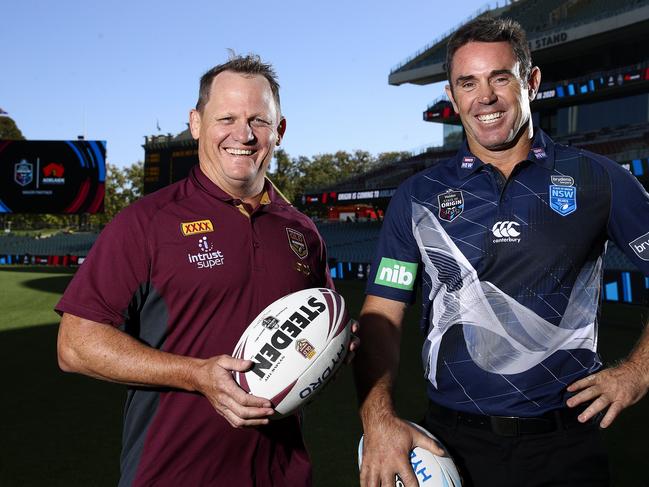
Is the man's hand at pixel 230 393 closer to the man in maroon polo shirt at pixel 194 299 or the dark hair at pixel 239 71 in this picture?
the man in maroon polo shirt at pixel 194 299

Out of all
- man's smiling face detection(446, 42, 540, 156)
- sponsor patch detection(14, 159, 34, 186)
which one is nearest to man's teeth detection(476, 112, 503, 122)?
man's smiling face detection(446, 42, 540, 156)

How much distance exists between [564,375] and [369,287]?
2.66 ft

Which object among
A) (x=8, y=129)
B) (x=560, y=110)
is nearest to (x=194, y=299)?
(x=560, y=110)

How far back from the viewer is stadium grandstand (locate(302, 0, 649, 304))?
28328mm

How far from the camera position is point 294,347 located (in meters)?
2.27

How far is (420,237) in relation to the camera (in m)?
2.50

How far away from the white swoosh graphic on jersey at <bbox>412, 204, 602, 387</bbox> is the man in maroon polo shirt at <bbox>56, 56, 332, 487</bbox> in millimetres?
600

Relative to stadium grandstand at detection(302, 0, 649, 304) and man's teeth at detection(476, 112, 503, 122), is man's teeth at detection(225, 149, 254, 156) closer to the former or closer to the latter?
man's teeth at detection(476, 112, 503, 122)

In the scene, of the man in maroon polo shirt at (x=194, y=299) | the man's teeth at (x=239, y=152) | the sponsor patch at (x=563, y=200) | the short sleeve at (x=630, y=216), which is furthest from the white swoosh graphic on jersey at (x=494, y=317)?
the man's teeth at (x=239, y=152)

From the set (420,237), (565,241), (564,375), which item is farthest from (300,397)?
(565,241)

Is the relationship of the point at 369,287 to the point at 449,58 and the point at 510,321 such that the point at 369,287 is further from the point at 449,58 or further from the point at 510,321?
the point at 449,58

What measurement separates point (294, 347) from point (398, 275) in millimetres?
545

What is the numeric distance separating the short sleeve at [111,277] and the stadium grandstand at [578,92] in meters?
23.0

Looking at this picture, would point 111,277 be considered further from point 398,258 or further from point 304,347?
point 398,258
